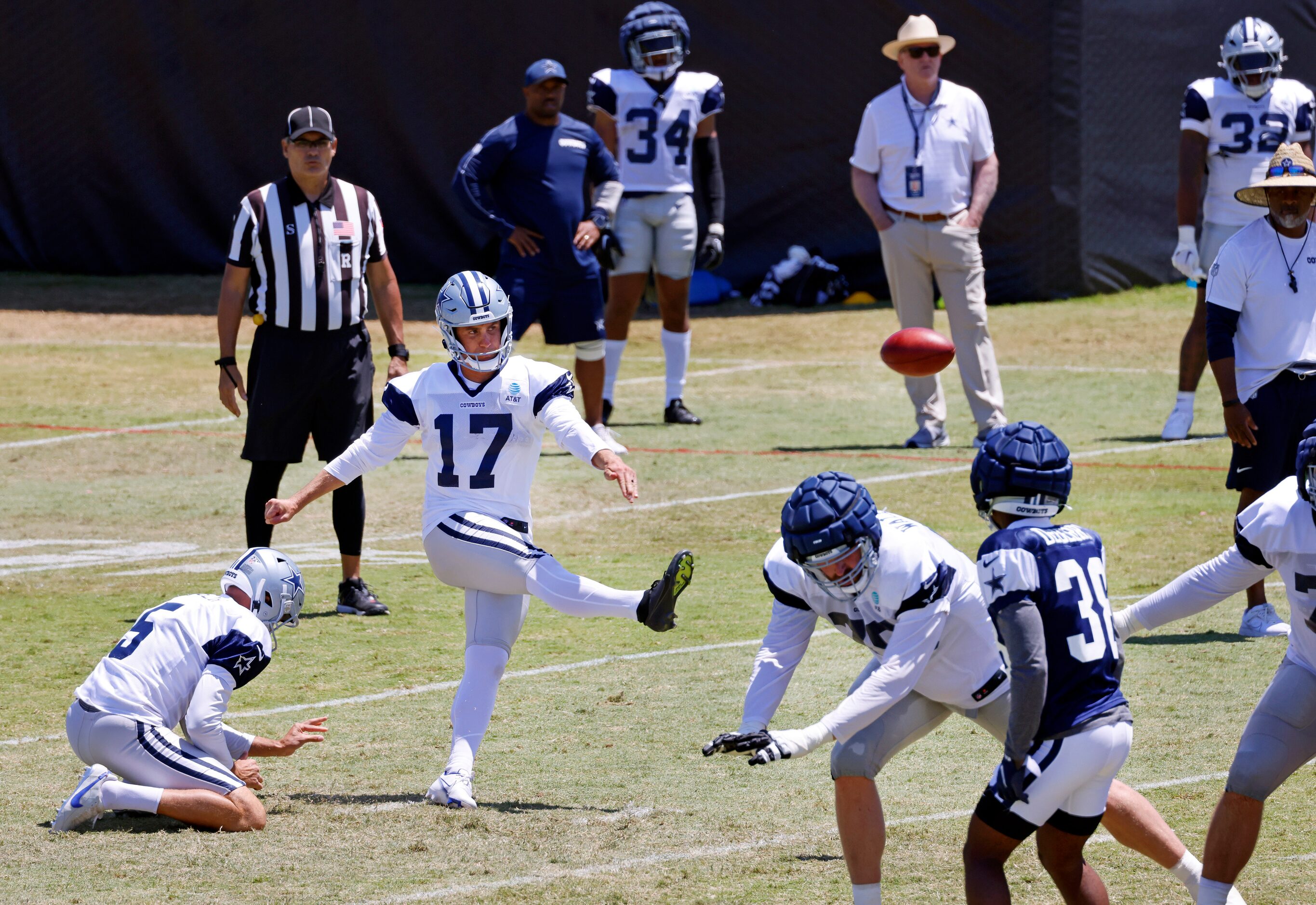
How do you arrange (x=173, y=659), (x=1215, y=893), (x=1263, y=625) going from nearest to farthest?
1. (x=1215, y=893)
2. (x=173, y=659)
3. (x=1263, y=625)

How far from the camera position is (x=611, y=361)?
13844 mm

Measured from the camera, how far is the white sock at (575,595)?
6121 mm

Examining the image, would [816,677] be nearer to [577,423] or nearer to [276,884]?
[577,423]

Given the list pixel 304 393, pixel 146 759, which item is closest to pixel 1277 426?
pixel 304 393

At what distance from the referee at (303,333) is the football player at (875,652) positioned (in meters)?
4.10

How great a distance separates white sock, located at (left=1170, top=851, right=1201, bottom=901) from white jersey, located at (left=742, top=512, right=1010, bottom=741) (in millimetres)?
632

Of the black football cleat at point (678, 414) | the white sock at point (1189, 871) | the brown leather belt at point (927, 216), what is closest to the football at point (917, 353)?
the brown leather belt at point (927, 216)

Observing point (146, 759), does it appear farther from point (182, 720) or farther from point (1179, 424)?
point (1179, 424)

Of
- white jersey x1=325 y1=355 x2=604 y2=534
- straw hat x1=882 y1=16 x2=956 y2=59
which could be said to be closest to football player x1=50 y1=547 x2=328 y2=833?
white jersey x1=325 y1=355 x2=604 y2=534

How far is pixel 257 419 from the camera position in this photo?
8.77 metres

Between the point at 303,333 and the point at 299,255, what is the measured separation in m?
0.37

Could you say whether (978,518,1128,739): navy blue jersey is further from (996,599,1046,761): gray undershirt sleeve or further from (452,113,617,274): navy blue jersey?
(452,113,617,274): navy blue jersey

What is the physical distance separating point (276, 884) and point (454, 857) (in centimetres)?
52

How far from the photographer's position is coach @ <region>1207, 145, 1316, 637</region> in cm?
756
